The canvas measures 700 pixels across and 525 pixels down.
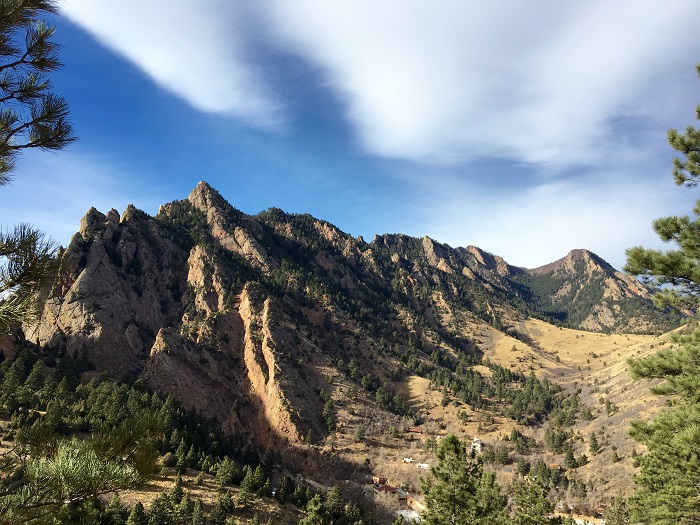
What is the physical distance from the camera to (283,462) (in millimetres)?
69625

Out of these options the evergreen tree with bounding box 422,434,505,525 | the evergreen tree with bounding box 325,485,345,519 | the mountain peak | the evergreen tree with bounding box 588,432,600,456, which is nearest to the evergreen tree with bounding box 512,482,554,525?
the evergreen tree with bounding box 422,434,505,525

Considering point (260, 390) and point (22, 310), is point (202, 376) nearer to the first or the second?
point (260, 390)

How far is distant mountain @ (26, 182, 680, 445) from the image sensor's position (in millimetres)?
80750

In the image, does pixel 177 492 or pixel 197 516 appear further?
pixel 177 492

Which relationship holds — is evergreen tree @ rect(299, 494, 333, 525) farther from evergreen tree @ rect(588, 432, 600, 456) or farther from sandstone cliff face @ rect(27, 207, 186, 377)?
evergreen tree @ rect(588, 432, 600, 456)

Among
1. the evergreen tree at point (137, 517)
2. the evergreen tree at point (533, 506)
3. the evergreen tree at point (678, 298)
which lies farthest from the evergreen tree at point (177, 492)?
the evergreen tree at point (678, 298)

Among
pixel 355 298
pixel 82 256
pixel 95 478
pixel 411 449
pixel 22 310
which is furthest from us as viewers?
pixel 355 298

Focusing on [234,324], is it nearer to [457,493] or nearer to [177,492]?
[177,492]

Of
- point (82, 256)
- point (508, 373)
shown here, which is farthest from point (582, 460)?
point (82, 256)

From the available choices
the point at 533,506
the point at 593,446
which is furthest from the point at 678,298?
the point at 593,446

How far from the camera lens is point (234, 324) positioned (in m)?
100

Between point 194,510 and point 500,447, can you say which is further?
point 500,447

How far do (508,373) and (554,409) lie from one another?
24.3 meters

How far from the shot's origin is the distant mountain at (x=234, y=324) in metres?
80.8
